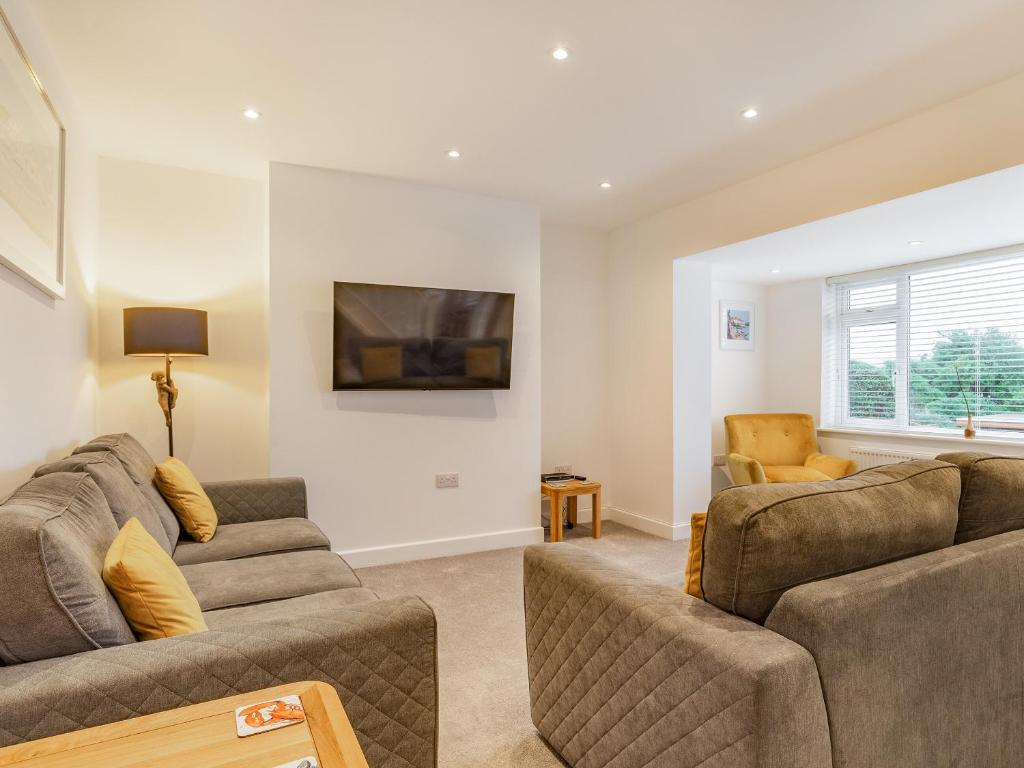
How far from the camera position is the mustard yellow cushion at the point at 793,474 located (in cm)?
450

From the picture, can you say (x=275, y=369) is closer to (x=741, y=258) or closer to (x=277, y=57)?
(x=277, y=57)

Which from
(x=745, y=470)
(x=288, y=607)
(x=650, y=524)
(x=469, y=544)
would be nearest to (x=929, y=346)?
(x=745, y=470)

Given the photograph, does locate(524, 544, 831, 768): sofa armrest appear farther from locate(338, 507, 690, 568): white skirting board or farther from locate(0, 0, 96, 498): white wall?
locate(338, 507, 690, 568): white skirting board

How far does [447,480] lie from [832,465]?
10.5 ft

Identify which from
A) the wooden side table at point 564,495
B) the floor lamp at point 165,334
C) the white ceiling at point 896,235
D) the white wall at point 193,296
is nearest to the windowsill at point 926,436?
the white ceiling at point 896,235

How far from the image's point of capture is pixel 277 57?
7.61 ft

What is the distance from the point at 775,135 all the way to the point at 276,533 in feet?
10.8

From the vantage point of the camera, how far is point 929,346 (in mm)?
4523

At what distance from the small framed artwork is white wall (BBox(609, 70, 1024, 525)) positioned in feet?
4.13

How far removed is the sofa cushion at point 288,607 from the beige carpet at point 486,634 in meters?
0.56

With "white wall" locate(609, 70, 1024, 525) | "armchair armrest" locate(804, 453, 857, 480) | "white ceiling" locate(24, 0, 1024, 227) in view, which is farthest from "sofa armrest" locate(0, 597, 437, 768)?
"armchair armrest" locate(804, 453, 857, 480)

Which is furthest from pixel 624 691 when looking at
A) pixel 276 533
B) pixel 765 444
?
pixel 765 444

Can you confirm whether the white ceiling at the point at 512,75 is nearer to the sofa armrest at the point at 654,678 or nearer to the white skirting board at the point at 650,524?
the sofa armrest at the point at 654,678

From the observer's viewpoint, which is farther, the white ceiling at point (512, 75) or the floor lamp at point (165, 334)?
the floor lamp at point (165, 334)
